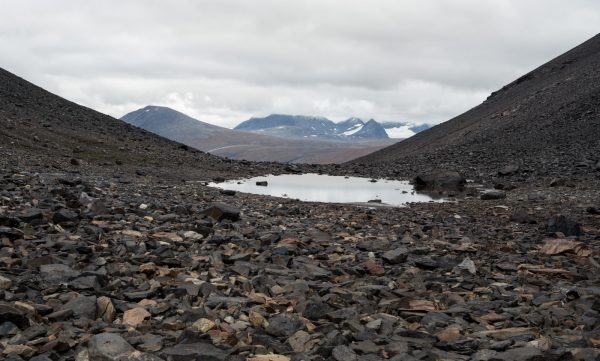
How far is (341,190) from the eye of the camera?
1844 inches

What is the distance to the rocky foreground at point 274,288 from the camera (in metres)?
7.62

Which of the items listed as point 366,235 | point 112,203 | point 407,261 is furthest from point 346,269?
point 112,203

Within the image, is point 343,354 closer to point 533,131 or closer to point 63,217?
point 63,217

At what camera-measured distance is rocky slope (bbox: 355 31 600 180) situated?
186 ft

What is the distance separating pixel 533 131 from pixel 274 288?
71.0 metres

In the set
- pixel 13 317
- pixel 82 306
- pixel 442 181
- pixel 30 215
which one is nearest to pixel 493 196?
pixel 442 181

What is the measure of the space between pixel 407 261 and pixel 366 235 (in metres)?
4.03

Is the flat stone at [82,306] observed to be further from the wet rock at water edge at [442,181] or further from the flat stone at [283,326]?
the wet rock at water edge at [442,181]

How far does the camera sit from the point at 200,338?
25.1 ft

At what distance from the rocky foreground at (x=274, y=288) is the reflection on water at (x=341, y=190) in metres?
19.1

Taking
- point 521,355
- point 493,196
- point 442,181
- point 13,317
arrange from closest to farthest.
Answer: point 521,355 → point 13,317 → point 493,196 → point 442,181

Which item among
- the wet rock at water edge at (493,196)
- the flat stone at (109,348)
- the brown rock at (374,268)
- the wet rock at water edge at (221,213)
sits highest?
the wet rock at water edge at (493,196)

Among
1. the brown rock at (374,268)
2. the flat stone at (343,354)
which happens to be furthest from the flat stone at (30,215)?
the flat stone at (343,354)

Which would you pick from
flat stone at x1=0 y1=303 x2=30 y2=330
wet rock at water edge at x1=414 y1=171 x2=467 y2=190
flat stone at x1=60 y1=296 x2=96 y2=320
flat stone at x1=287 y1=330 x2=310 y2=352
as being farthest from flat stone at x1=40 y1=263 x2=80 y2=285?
wet rock at water edge at x1=414 y1=171 x2=467 y2=190
